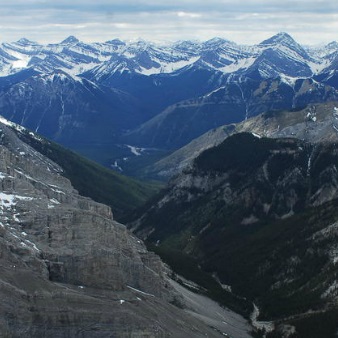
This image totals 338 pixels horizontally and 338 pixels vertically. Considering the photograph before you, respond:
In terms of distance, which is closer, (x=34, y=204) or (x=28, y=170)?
(x=34, y=204)

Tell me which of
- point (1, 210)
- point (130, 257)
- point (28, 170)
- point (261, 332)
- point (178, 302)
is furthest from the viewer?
point (28, 170)

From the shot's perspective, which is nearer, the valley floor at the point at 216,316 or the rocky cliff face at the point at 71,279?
the rocky cliff face at the point at 71,279

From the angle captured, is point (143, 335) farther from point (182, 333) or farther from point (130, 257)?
point (130, 257)

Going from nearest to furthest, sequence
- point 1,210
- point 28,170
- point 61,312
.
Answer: point 61,312, point 1,210, point 28,170

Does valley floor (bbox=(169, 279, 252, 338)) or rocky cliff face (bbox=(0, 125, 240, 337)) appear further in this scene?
valley floor (bbox=(169, 279, 252, 338))

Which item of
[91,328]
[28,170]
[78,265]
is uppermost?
Answer: [28,170]

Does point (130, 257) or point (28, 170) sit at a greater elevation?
point (28, 170)

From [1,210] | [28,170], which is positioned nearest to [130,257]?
[1,210]

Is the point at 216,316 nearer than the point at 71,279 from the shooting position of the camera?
No
